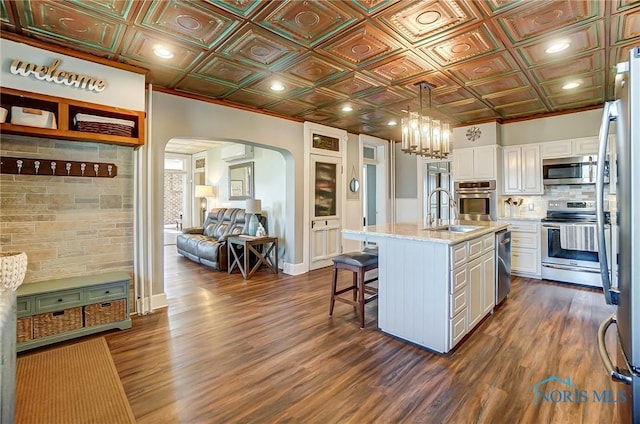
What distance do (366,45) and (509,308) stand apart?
3224mm

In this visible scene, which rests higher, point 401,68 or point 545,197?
point 401,68

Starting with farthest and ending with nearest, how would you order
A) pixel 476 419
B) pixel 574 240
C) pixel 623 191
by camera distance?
1. pixel 574 240
2. pixel 476 419
3. pixel 623 191

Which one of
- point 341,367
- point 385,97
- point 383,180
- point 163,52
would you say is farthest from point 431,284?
point 383,180

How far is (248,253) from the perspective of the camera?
5168mm

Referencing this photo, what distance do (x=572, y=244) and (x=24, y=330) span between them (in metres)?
6.26

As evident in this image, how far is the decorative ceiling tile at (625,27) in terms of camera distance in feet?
7.69

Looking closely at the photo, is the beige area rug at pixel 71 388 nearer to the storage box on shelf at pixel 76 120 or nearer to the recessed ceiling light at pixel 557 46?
the storage box on shelf at pixel 76 120

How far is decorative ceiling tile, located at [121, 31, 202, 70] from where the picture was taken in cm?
263

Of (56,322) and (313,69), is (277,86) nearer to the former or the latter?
(313,69)

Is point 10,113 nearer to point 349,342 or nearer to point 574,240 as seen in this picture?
point 349,342

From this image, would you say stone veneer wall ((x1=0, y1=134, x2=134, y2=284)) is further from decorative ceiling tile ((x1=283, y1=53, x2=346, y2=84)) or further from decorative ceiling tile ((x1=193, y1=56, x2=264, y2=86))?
decorative ceiling tile ((x1=283, y1=53, x2=346, y2=84))

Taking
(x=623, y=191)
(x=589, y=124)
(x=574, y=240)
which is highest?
(x=589, y=124)

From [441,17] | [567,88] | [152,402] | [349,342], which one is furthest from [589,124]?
[152,402]

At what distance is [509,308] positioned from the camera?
11.8 ft
